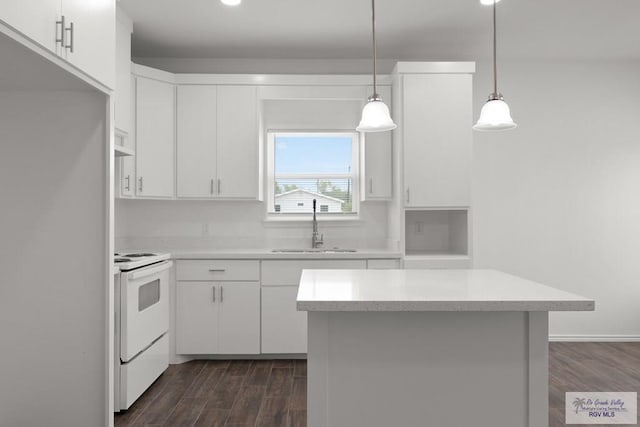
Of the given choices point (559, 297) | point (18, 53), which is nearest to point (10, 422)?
point (18, 53)

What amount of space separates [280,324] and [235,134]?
1.64 meters

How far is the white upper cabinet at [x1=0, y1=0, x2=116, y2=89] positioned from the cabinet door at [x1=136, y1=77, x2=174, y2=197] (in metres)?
1.65

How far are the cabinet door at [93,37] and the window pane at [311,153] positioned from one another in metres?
2.34

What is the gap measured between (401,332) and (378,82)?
8.70 feet

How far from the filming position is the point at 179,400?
301 cm

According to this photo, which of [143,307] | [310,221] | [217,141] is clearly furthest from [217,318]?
[217,141]

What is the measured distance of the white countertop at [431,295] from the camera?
1.73 metres

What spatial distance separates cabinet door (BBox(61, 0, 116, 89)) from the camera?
1813 millimetres

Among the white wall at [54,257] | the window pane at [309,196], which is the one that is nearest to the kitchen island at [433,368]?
the white wall at [54,257]

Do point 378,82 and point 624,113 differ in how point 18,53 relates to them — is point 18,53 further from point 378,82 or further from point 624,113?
point 624,113

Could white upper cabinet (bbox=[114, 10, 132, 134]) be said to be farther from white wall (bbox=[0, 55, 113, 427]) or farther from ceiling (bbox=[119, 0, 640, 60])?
white wall (bbox=[0, 55, 113, 427])

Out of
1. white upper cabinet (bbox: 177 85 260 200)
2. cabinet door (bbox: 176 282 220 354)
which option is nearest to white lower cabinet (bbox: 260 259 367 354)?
cabinet door (bbox: 176 282 220 354)

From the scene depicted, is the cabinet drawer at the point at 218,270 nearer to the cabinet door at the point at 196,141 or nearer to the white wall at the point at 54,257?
the cabinet door at the point at 196,141

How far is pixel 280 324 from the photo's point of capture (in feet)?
12.4
